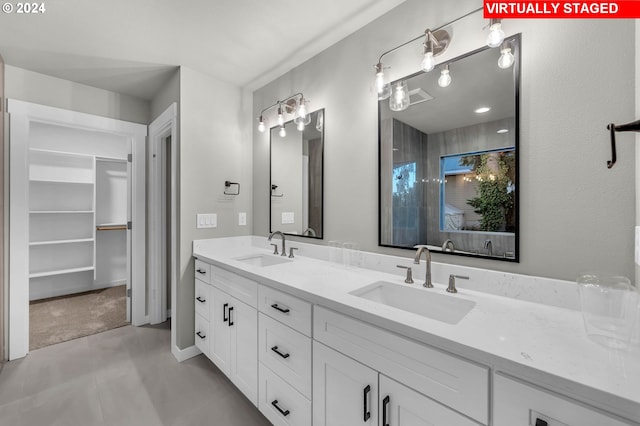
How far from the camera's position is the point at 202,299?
7.19 ft

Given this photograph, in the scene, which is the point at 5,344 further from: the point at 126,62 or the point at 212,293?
the point at 126,62

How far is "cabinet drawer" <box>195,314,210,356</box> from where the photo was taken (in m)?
2.13

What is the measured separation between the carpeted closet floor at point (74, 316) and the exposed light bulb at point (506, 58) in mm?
3870

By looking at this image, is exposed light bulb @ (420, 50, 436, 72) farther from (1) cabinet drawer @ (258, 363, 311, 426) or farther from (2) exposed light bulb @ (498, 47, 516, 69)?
(1) cabinet drawer @ (258, 363, 311, 426)

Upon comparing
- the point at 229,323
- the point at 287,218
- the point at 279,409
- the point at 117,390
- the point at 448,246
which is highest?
the point at 287,218

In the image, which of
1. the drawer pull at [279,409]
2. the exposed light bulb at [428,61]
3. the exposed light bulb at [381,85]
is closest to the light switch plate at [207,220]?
the drawer pull at [279,409]

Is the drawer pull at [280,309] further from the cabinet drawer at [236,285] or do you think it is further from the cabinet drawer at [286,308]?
the cabinet drawer at [236,285]

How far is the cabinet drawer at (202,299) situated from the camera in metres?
2.12

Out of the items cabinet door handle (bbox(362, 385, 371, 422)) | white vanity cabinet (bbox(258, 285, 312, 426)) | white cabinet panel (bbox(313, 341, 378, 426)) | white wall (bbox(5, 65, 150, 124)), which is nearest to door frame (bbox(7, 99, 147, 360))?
white wall (bbox(5, 65, 150, 124))

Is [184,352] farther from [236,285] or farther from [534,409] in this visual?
[534,409]

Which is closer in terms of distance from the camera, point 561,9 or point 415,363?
point 415,363

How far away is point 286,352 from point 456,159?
51.2 inches

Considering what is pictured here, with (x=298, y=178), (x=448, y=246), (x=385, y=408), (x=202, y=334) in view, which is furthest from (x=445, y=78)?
(x=202, y=334)

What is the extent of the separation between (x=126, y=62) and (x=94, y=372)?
247cm
